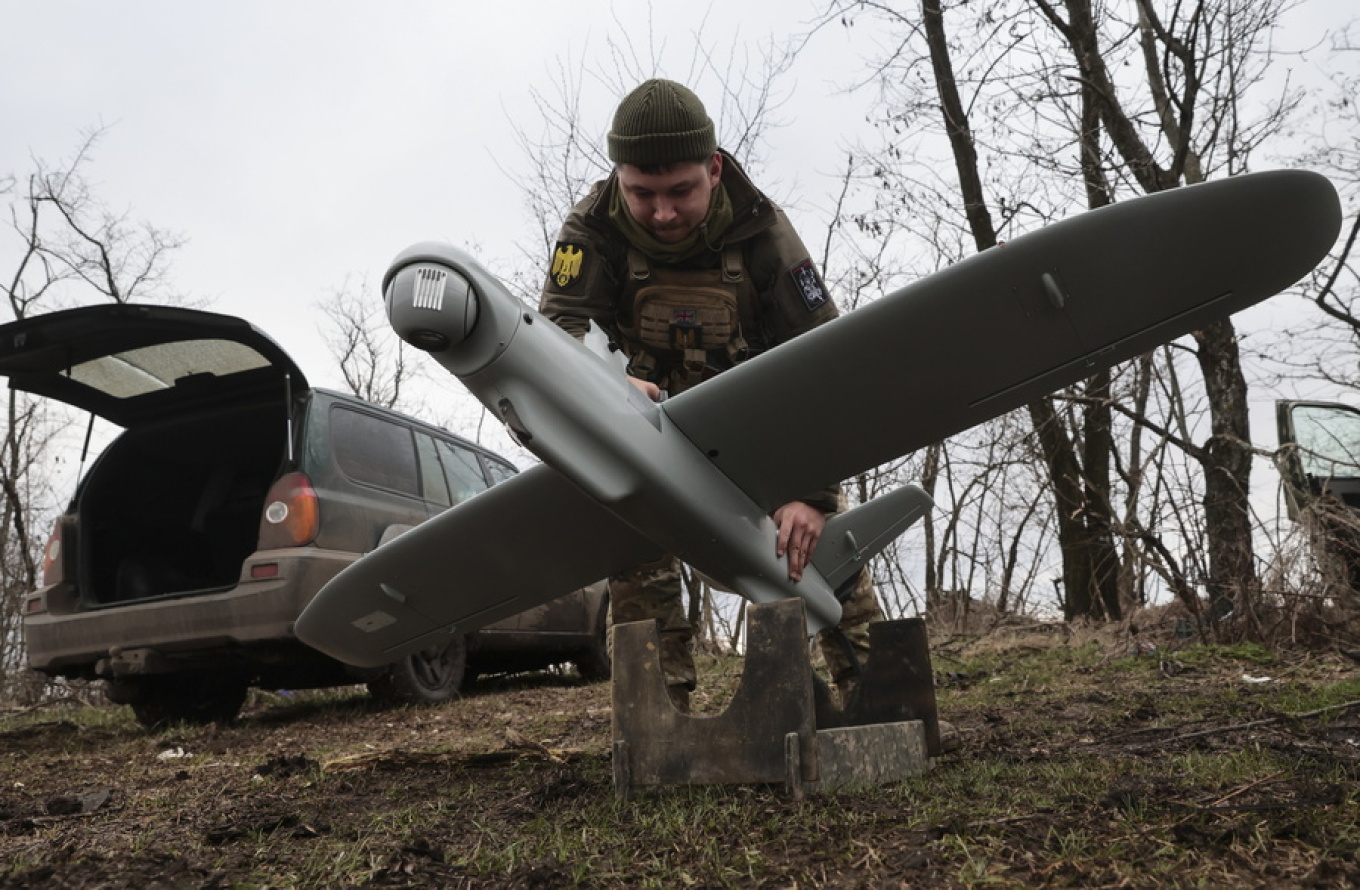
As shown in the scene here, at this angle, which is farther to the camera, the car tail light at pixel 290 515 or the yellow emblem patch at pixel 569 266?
the car tail light at pixel 290 515

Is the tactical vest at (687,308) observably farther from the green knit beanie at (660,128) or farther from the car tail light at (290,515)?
the car tail light at (290,515)

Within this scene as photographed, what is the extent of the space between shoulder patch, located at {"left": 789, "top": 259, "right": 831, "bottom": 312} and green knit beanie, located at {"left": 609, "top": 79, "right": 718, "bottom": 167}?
20.4 inches

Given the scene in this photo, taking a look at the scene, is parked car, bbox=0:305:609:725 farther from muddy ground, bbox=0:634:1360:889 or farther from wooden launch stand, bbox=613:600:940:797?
wooden launch stand, bbox=613:600:940:797

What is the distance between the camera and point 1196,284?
8.53 feet

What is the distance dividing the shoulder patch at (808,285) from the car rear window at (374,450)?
129 inches

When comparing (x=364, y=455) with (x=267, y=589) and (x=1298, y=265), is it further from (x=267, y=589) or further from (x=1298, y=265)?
(x=1298, y=265)

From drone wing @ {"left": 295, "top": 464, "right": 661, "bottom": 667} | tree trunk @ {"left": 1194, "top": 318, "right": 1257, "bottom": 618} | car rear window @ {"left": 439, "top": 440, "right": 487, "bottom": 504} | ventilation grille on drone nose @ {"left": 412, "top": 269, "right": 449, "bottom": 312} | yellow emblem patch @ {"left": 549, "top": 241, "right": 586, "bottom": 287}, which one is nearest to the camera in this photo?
ventilation grille on drone nose @ {"left": 412, "top": 269, "right": 449, "bottom": 312}

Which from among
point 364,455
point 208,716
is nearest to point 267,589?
point 364,455

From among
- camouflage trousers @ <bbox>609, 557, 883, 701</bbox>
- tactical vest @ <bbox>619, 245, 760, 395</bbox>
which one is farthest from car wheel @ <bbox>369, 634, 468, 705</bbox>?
tactical vest @ <bbox>619, 245, 760, 395</bbox>

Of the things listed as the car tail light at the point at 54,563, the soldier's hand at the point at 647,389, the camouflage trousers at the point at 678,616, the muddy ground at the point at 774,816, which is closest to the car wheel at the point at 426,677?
the muddy ground at the point at 774,816

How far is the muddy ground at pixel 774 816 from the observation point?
1.74 meters

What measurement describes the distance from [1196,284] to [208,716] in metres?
5.88

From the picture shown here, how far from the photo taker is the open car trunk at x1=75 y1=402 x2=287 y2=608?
5.72m

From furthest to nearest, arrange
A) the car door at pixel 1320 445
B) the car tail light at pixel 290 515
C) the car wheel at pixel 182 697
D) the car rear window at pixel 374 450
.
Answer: the car door at pixel 1320 445
the car wheel at pixel 182 697
the car rear window at pixel 374 450
the car tail light at pixel 290 515
